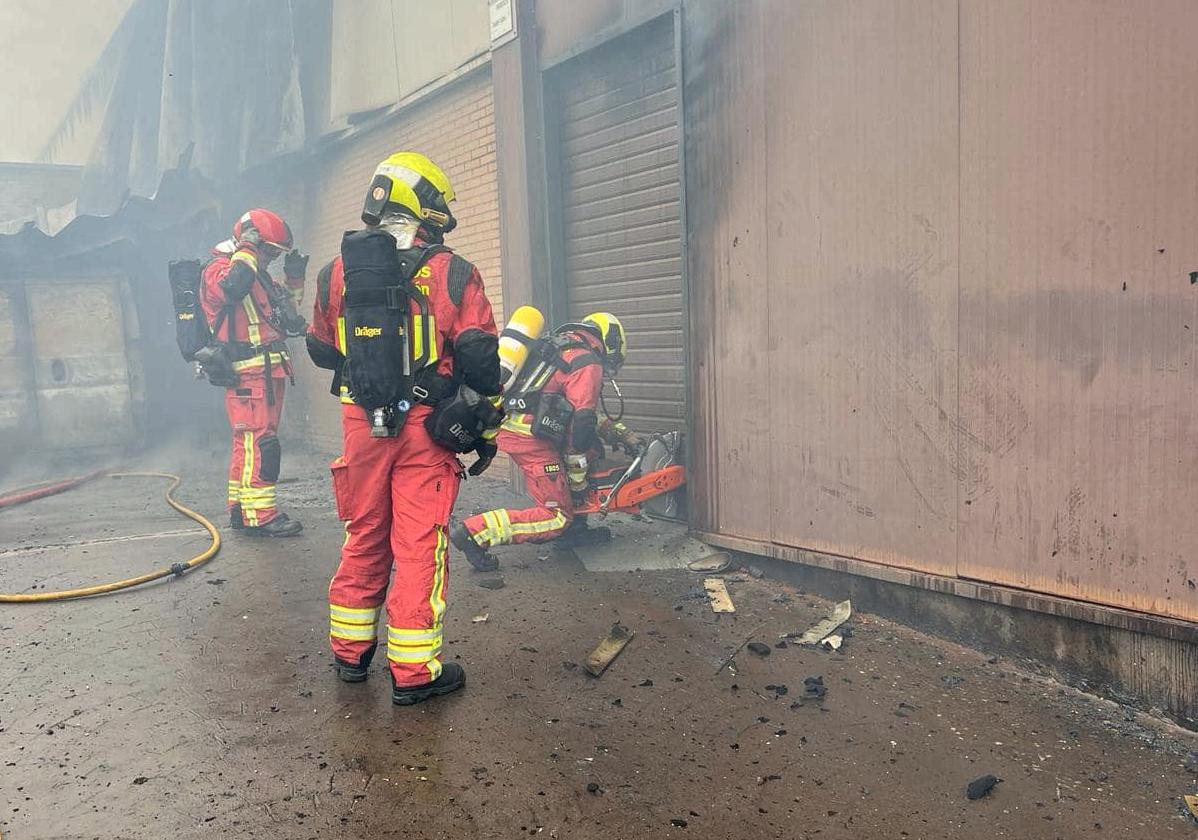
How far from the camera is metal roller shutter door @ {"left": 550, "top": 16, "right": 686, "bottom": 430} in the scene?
5586 mm

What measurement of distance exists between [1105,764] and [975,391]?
5.04 feet

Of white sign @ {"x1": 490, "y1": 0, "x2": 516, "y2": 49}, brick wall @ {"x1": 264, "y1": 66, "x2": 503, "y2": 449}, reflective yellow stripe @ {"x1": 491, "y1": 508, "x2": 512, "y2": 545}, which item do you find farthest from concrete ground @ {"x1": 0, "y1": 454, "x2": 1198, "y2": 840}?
white sign @ {"x1": 490, "y1": 0, "x2": 516, "y2": 49}

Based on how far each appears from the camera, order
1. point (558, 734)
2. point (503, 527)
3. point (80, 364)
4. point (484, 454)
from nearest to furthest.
→ point (558, 734)
point (484, 454)
point (503, 527)
point (80, 364)

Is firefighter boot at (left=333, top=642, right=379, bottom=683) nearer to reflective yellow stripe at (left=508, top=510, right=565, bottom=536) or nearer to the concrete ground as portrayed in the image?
the concrete ground

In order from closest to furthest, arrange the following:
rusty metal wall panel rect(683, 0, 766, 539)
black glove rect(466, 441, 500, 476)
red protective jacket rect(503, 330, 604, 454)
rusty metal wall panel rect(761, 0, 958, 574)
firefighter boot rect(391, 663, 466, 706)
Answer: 1. firefighter boot rect(391, 663, 466, 706)
2. black glove rect(466, 441, 500, 476)
3. rusty metal wall panel rect(761, 0, 958, 574)
4. rusty metal wall panel rect(683, 0, 766, 539)
5. red protective jacket rect(503, 330, 604, 454)

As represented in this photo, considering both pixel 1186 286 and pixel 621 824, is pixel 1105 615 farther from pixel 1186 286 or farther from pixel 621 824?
pixel 621 824

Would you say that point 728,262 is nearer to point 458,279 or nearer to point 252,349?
point 458,279

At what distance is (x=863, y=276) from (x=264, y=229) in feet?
14.4

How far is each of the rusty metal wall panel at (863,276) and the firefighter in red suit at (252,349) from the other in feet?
12.1

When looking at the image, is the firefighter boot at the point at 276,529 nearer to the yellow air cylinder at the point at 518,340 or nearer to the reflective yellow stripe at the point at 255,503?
the reflective yellow stripe at the point at 255,503

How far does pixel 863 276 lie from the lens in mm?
4027

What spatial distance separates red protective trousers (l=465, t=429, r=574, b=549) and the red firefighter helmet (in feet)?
8.22

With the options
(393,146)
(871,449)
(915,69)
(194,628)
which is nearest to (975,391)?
(871,449)

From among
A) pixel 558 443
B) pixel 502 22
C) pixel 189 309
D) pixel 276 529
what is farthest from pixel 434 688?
pixel 502 22
